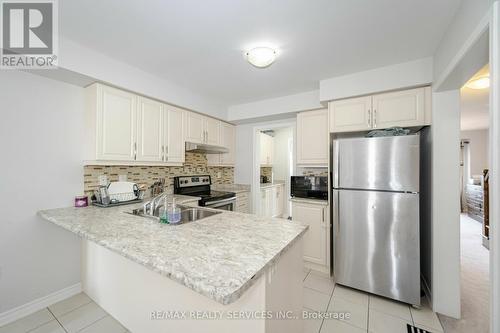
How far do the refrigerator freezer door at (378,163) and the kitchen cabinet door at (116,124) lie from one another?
2333 mm

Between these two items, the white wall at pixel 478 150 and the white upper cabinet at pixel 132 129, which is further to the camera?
the white wall at pixel 478 150

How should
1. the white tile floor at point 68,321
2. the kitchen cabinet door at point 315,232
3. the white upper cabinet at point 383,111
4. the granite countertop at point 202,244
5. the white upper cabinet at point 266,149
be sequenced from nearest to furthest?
the granite countertop at point 202,244, the white tile floor at point 68,321, the white upper cabinet at point 383,111, the kitchen cabinet door at point 315,232, the white upper cabinet at point 266,149

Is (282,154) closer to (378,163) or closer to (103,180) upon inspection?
(378,163)

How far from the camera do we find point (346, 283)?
7.23ft

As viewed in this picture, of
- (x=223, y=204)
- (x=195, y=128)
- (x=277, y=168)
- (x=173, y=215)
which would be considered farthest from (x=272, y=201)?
(x=173, y=215)

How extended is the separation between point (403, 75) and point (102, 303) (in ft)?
12.2

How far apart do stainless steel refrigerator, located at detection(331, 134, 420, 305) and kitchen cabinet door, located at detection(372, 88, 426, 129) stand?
0.26 m

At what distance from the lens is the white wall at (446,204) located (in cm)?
178

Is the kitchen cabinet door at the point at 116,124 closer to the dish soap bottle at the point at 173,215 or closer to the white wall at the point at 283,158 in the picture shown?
the dish soap bottle at the point at 173,215

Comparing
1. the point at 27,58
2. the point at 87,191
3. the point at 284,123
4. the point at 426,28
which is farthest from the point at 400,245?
the point at 27,58

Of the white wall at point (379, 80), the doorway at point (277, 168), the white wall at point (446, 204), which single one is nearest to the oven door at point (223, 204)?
the doorway at point (277, 168)

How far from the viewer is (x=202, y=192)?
329 centimetres

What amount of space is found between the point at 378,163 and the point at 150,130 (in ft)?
8.58

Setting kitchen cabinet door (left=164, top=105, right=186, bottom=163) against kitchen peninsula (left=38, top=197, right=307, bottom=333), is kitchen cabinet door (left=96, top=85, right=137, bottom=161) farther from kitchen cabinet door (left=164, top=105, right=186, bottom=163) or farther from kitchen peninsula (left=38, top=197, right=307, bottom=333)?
kitchen peninsula (left=38, top=197, right=307, bottom=333)
